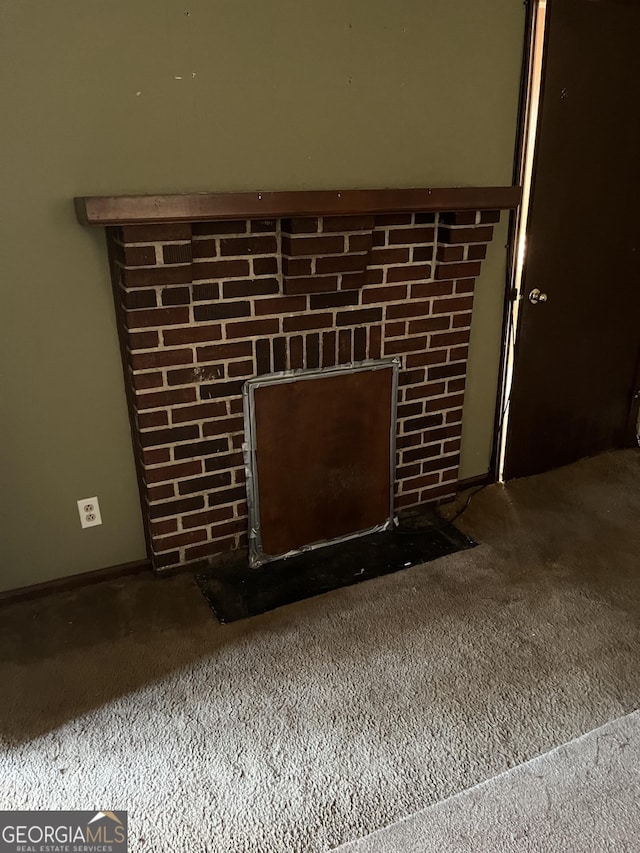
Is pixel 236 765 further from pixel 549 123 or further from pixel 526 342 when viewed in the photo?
pixel 549 123

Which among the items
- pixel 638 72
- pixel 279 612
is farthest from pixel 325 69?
pixel 279 612

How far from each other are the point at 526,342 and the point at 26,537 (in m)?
2.04

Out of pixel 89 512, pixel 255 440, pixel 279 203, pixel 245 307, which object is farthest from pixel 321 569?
pixel 279 203

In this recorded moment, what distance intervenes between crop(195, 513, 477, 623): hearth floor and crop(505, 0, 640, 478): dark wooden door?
24.5 inches

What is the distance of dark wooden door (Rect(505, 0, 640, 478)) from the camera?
2.40 metres

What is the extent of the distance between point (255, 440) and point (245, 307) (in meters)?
0.45

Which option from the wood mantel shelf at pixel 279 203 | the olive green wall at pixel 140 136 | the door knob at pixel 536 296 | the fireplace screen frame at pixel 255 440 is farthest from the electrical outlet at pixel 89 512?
the door knob at pixel 536 296

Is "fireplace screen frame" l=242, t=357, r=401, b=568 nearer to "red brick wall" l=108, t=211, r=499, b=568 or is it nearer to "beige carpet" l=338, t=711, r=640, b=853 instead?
"red brick wall" l=108, t=211, r=499, b=568

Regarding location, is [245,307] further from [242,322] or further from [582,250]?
[582,250]

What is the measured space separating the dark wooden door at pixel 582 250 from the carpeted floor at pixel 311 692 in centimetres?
71

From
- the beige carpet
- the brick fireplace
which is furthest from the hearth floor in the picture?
the beige carpet

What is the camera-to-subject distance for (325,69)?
79.5 inches

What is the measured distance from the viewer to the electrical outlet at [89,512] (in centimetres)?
220

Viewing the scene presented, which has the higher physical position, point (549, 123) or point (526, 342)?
point (549, 123)
